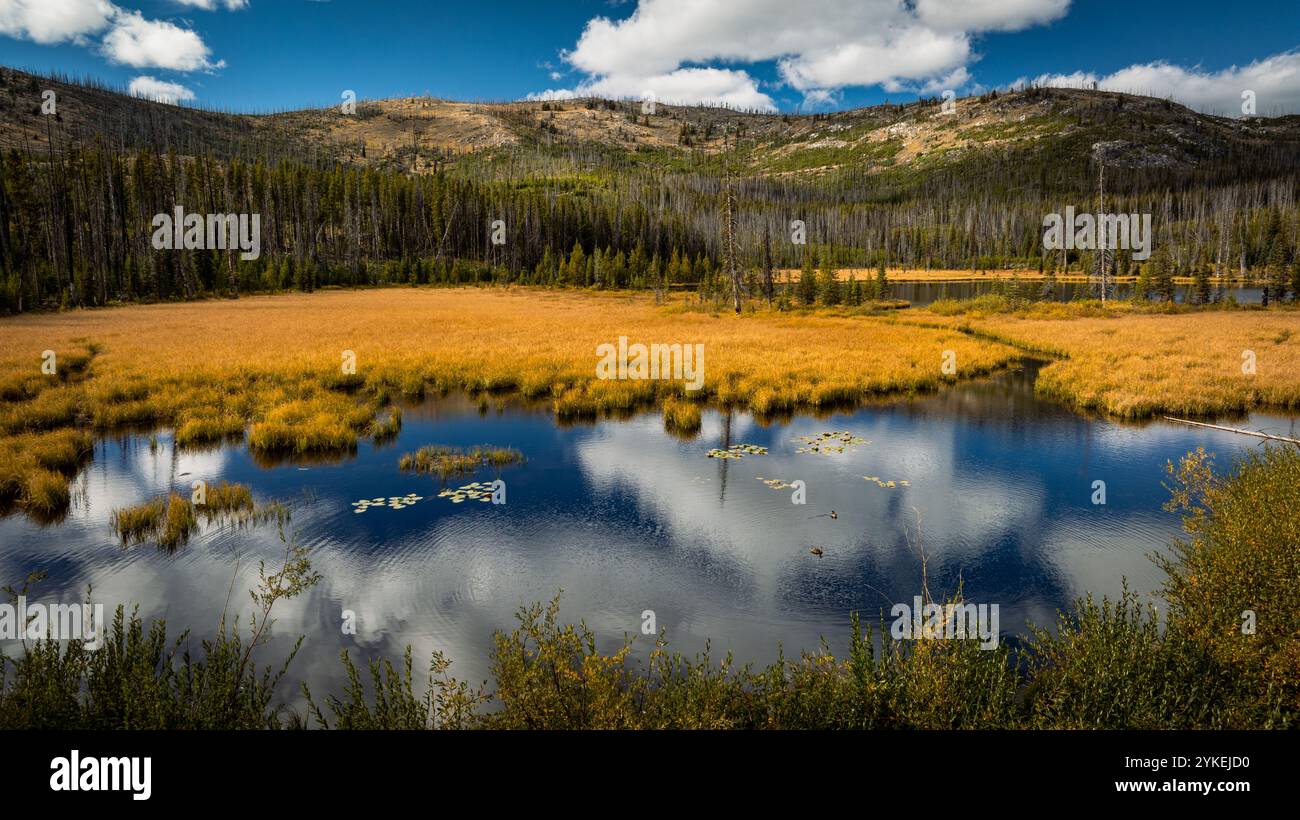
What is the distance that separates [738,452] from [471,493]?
8.36 m

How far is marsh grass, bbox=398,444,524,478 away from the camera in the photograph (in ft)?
59.1

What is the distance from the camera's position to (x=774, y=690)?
23.4ft

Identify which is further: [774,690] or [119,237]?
[119,237]

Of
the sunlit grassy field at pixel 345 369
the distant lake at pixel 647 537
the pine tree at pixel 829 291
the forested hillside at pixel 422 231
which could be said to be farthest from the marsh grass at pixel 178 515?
the pine tree at pixel 829 291

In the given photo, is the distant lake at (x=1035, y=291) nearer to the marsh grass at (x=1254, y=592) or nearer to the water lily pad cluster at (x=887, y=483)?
the water lily pad cluster at (x=887, y=483)

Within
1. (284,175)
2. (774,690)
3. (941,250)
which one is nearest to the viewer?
(774,690)

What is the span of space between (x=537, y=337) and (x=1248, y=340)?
43328 mm

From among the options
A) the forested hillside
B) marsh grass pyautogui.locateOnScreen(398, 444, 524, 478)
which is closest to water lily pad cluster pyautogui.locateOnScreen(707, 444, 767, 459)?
marsh grass pyautogui.locateOnScreen(398, 444, 524, 478)

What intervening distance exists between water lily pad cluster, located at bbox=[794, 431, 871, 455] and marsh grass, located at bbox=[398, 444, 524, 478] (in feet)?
30.6

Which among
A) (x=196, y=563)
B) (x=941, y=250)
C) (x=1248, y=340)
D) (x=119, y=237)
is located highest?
(x=941, y=250)
